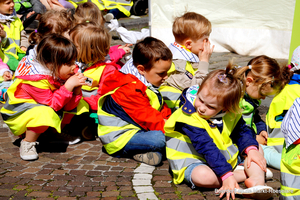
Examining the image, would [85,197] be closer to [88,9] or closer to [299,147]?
[299,147]

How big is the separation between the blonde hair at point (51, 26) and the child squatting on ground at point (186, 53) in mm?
1588

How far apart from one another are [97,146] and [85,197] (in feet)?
3.76

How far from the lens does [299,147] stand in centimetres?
248

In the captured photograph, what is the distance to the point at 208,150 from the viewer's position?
287cm

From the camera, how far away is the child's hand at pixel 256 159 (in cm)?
305

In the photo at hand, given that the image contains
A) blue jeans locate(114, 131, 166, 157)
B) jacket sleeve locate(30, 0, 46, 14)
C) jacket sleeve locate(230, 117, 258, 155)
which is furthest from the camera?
jacket sleeve locate(30, 0, 46, 14)

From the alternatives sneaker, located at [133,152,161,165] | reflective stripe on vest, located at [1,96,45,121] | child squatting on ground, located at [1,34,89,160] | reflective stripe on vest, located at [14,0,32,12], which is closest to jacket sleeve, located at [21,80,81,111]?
child squatting on ground, located at [1,34,89,160]

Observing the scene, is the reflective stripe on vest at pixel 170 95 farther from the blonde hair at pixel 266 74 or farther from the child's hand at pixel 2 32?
the child's hand at pixel 2 32

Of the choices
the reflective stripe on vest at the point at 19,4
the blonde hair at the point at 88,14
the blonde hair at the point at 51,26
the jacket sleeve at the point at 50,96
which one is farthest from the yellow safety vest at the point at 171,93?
the reflective stripe on vest at the point at 19,4

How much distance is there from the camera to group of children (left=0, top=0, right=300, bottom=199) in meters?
2.92

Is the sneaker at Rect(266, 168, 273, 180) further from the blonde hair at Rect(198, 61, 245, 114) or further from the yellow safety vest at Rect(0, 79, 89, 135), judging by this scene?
the yellow safety vest at Rect(0, 79, 89, 135)

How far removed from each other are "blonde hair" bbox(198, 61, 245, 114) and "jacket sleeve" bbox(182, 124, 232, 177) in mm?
Answer: 317

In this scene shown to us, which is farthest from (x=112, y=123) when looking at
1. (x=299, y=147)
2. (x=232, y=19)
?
(x=232, y=19)

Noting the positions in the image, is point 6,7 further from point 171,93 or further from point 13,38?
point 171,93
